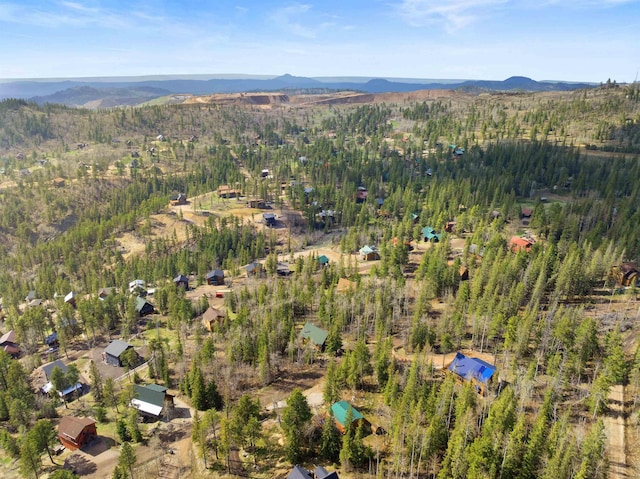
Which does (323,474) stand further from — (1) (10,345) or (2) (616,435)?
(1) (10,345)

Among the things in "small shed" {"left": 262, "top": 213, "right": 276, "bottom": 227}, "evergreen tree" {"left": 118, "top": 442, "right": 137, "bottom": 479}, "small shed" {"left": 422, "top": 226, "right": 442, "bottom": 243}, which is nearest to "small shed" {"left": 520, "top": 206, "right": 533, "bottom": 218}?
"small shed" {"left": 422, "top": 226, "right": 442, "bottom": 243}

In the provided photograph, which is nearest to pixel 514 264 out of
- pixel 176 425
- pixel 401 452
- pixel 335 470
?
pixel 401 452

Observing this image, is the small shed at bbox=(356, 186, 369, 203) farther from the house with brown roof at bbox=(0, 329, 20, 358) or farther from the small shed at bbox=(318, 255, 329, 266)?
the house with brown roof at bbox=(0, 329, 20, 358)

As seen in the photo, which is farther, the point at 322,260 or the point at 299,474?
the point at 322,260

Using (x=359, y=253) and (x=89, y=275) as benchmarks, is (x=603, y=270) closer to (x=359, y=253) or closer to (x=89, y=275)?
(x=359, y=253)

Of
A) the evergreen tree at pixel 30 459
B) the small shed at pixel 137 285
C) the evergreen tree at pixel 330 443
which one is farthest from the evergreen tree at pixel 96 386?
the small shed at pixel 137 285

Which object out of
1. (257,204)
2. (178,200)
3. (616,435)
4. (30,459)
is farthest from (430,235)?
(178,200)

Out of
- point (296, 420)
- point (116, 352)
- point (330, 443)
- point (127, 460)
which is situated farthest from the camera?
point (116, 352)
